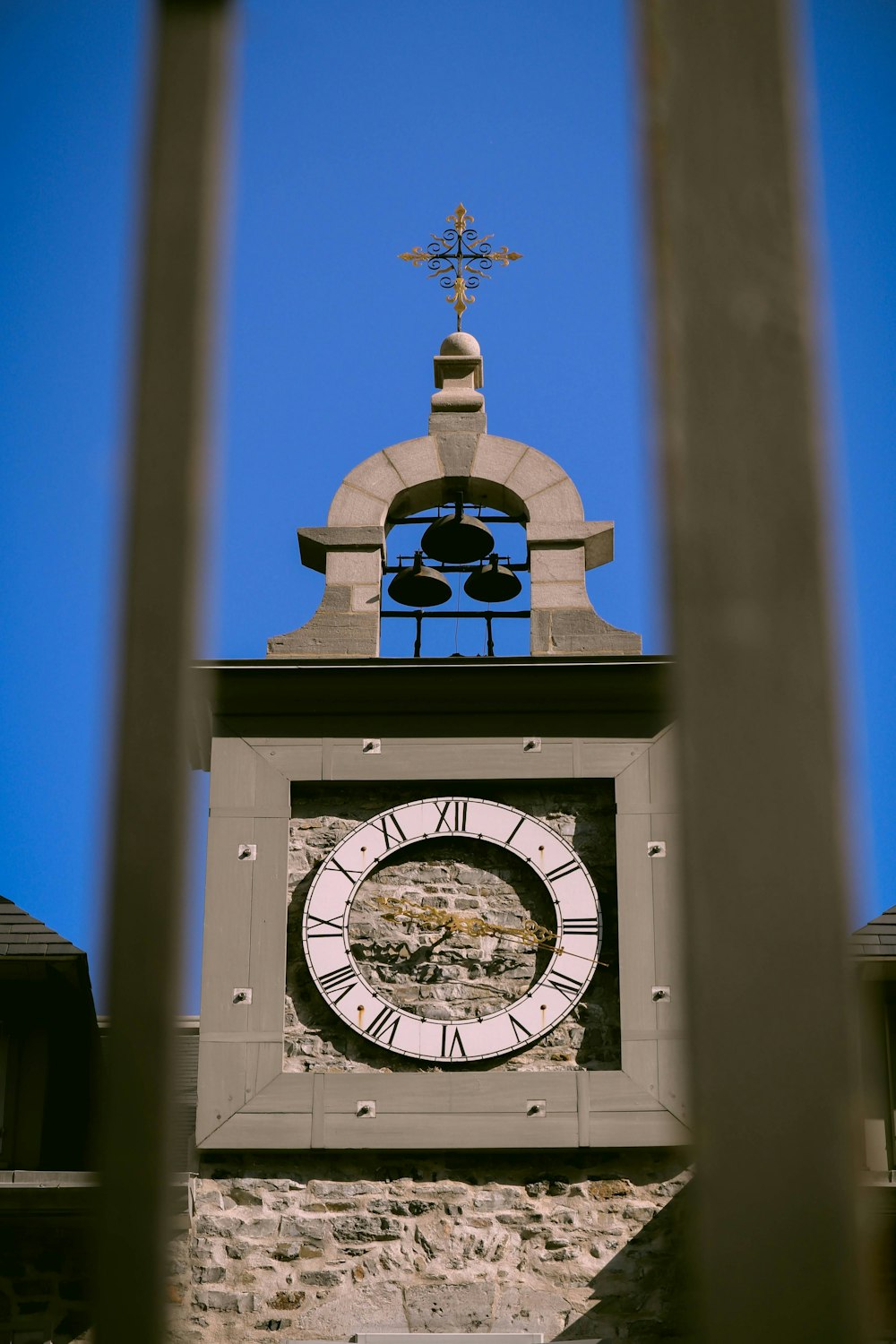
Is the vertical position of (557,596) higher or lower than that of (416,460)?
lower

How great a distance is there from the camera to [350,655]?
37.2ft

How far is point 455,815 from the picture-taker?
10750 millimetres

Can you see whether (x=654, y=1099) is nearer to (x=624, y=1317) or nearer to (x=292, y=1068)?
(x=624, y=1317)

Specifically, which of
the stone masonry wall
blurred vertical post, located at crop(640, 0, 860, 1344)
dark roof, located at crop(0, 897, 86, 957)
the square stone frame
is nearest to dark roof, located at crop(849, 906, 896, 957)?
the square stone frame

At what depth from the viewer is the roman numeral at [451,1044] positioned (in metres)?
10.2

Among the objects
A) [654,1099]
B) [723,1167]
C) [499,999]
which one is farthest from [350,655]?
[723,1167]

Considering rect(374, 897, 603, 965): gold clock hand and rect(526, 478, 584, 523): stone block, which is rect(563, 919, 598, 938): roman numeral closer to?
rect(374, 897, 603, 965): gold clock hand

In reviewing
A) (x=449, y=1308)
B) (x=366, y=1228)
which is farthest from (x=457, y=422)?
(x=449, y=1308)

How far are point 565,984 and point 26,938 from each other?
3.06 meters

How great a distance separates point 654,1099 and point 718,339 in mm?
7985

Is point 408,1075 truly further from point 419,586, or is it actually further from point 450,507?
point 450,507

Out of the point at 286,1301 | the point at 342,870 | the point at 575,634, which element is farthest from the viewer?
the point at 575,634

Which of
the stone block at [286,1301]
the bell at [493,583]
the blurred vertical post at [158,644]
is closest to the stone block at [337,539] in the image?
the bell at [493,583]

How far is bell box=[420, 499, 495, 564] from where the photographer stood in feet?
39.0
